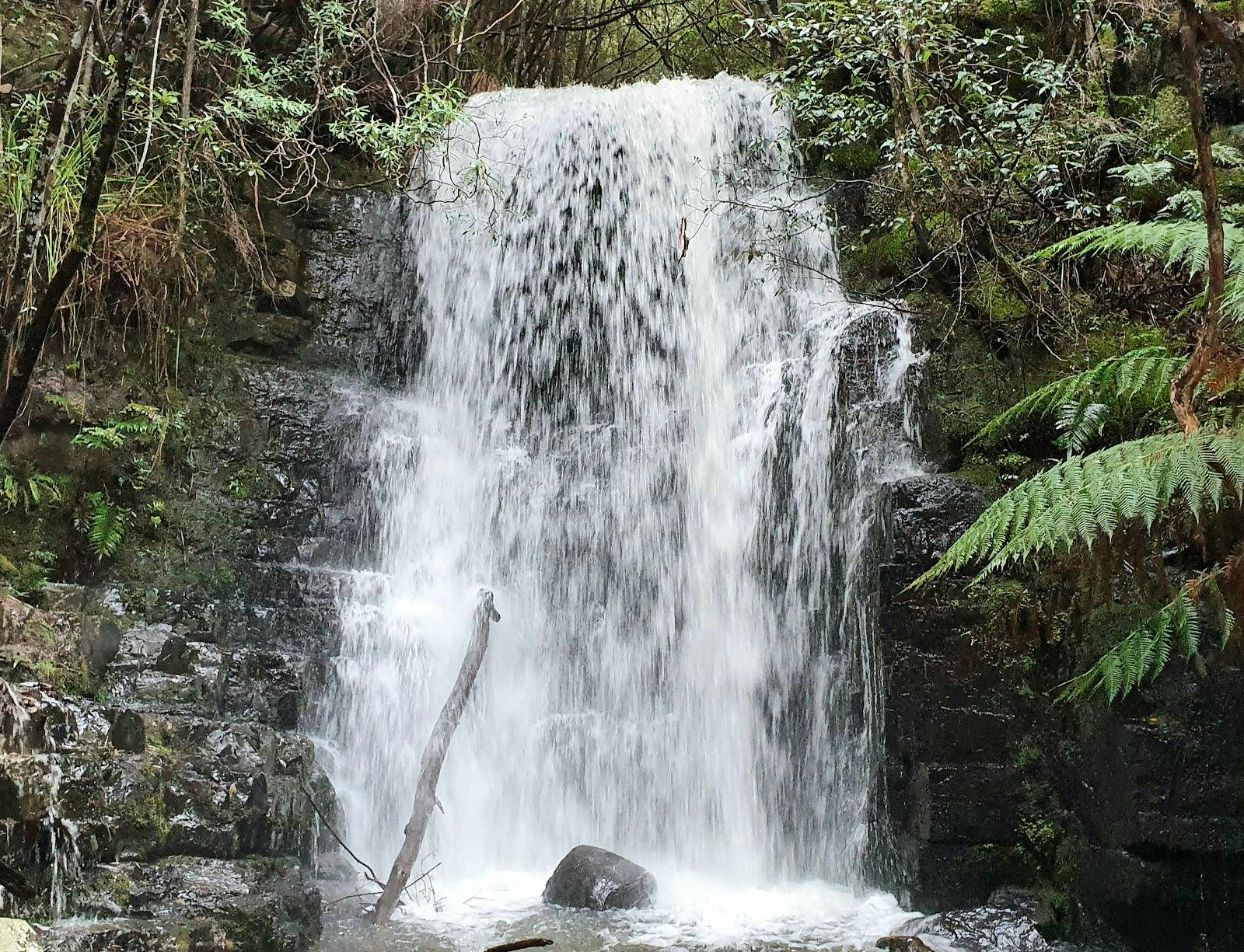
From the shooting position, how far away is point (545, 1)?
1020cm

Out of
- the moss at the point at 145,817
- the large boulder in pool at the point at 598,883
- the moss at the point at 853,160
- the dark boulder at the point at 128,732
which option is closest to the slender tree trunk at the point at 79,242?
the moss at the point at 145,817

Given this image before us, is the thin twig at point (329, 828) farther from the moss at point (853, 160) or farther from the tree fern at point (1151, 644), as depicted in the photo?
the moss at point (853, 160)

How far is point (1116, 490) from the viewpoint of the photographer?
2.92 m

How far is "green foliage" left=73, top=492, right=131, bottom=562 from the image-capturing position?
6039 millimetres

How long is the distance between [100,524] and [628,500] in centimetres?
329

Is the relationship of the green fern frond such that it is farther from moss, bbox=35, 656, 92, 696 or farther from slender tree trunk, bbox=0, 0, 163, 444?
slender tree trunk, bbox=0, 0, 163, 444

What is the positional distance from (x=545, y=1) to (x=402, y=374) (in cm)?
468

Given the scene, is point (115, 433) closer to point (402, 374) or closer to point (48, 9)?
point (402, 374)

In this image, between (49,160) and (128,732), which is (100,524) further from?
(49,160)

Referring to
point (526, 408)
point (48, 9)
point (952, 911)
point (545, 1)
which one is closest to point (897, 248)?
point (526, 408)

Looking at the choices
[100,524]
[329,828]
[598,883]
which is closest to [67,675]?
[100,524]

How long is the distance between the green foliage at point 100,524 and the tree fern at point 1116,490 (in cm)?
495

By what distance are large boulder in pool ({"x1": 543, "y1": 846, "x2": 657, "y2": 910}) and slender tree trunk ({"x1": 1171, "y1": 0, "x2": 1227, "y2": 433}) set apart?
144 inches

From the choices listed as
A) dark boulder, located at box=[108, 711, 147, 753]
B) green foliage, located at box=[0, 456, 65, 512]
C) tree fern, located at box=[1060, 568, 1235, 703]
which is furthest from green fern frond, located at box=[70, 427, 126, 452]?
tree fern, located at box=[1060, 568, 1235, 703]
